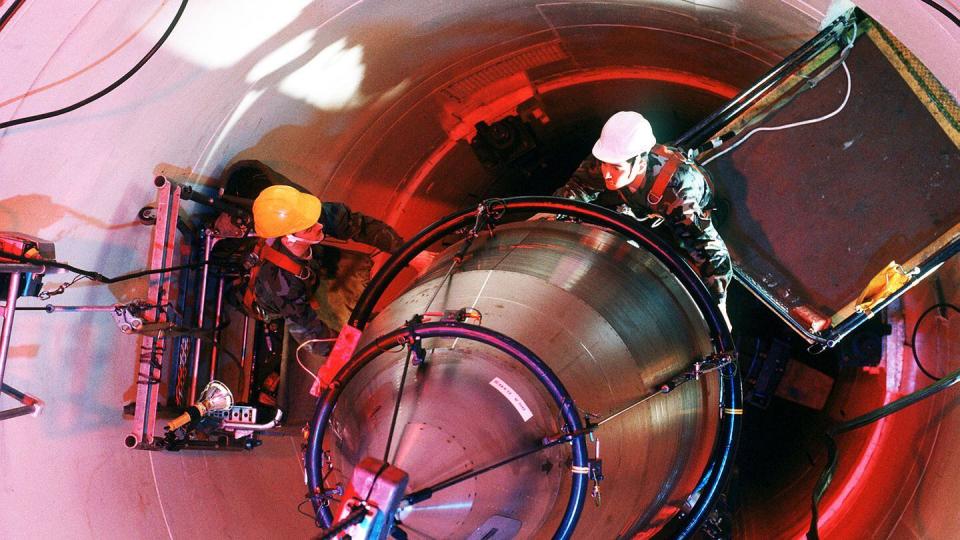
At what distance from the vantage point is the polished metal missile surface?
246 cm

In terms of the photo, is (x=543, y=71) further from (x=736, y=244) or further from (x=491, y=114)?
(x=736, y=244)

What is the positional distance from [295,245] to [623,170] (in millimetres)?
2044

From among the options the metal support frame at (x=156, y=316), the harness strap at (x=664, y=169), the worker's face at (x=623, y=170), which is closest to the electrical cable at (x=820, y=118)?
the harness strap at (x=664, y=169)

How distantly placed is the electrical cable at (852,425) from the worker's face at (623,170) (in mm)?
1875

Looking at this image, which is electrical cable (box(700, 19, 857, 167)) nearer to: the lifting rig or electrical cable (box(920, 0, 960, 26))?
electrical cable (box(920, 0, 960, 26))

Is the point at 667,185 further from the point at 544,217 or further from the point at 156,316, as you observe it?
the point at 156,316

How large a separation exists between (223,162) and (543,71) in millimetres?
2572

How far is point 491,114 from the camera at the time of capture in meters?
6.11

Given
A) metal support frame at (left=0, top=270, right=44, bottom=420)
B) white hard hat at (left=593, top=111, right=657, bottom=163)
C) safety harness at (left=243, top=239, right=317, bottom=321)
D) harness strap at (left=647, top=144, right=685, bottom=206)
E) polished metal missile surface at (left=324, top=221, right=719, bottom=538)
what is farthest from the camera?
safety harness at (left=243, top=239, right=317, bottom=321)

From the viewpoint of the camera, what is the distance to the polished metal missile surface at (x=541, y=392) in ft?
8.09

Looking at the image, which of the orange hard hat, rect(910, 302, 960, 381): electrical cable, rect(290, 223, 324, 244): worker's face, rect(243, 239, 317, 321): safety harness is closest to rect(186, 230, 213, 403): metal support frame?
rect(243, 239, 317, 321): safety harness

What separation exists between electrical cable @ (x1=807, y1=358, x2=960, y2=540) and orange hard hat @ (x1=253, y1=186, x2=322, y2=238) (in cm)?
348

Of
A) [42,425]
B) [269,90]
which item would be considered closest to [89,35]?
[269,90]

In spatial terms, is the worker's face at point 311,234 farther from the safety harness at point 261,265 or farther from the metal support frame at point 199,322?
the metal support frame at point 199,322
